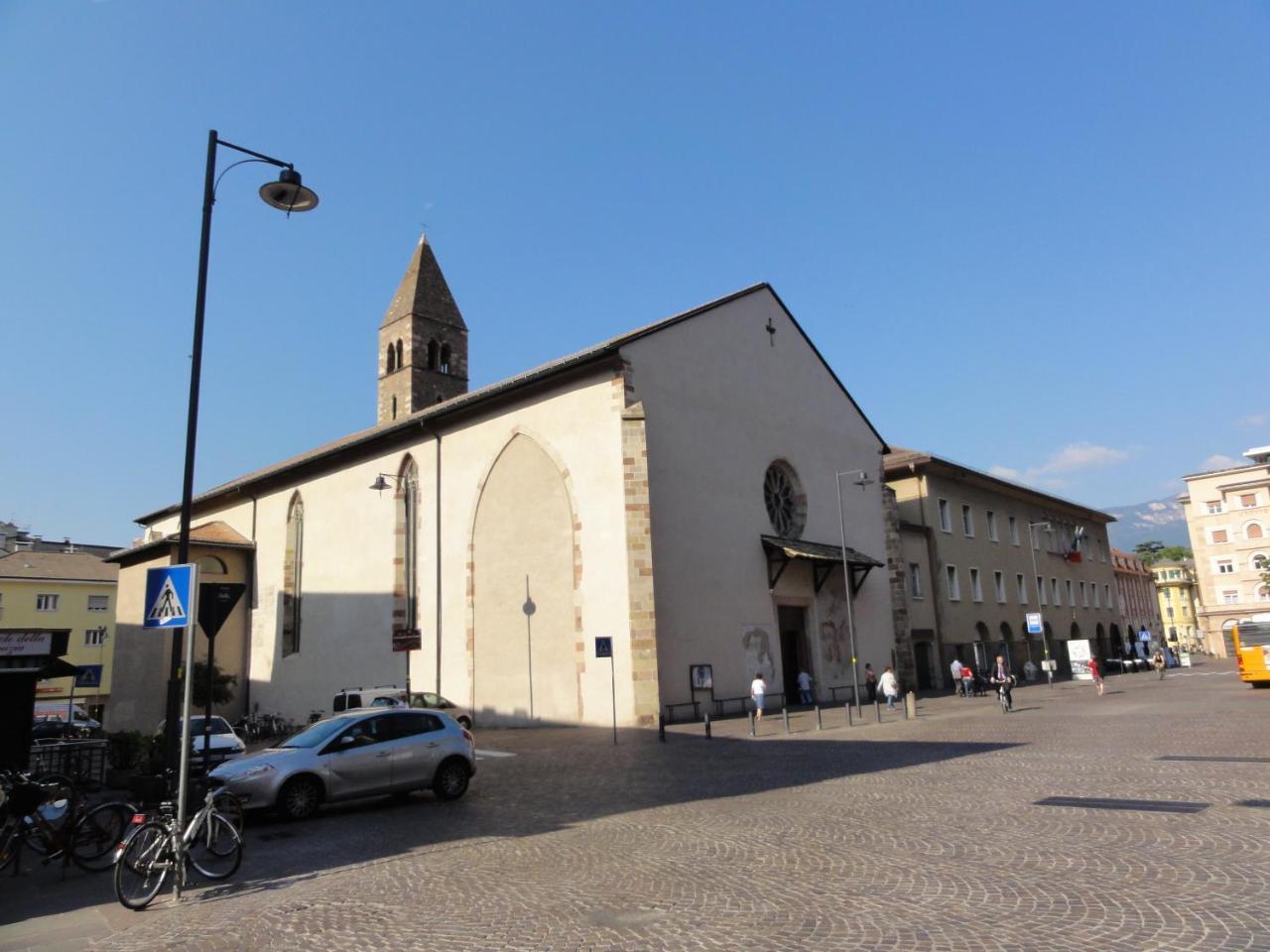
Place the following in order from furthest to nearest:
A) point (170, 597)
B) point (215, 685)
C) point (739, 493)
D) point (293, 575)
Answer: point (293, 575) < point (215, 685) < point (739, 493) < point (170, 597)

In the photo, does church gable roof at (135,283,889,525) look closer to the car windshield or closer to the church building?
the church building

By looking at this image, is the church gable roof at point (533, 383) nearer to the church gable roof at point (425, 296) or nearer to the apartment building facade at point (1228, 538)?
the church gable roof at point (425, 296)

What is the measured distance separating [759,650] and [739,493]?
16.7ft

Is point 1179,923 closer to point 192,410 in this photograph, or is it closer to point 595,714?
point 192,410

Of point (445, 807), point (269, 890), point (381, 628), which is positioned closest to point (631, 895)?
point (269, 890)

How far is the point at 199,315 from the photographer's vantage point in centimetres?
1041

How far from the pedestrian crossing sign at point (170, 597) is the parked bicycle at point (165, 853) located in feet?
5.98

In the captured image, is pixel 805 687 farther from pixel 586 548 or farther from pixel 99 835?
pixel 99 835

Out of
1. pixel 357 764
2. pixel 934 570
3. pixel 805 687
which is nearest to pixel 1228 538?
pixel 934 570

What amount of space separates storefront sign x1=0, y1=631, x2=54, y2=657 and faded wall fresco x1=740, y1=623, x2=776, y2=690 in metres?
18.7

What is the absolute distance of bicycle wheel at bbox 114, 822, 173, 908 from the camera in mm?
7883

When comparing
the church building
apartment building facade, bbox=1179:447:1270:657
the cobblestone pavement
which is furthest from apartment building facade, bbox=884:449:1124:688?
apartment building facade, bbox=1179:447:1270:657

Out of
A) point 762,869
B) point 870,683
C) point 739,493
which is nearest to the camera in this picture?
point 762,869

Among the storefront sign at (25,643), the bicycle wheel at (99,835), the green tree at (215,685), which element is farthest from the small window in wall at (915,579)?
the bicycle wheel at (99,835)
